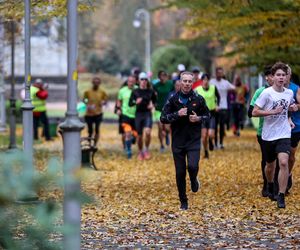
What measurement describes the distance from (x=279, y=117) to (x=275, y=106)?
155 millimetres

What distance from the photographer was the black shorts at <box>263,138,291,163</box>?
12680mm

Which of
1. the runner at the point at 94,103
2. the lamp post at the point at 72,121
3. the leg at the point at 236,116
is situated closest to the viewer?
the lamp post at the point at 72,121

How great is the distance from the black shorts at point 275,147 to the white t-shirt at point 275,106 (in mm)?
54

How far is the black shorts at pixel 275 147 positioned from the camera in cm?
1268

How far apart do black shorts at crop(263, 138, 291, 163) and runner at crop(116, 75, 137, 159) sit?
978cm

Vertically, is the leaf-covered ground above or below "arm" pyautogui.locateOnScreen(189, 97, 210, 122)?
below

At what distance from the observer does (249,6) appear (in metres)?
18.4

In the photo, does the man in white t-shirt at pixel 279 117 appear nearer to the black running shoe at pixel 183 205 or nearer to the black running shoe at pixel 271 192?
the black running shoe at pixel 271 192

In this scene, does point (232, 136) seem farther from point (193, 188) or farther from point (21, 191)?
point (21, 191)

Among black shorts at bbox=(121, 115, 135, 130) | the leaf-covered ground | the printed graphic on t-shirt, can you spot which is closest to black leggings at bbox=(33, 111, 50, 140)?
black shorts at bbox=(121, 115, 135, 130)

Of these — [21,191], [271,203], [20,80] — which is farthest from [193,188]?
[20,80]

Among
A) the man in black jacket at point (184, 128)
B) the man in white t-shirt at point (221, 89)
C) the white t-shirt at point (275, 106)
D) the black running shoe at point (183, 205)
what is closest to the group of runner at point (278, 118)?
the white t-shirt at point (275, 106)

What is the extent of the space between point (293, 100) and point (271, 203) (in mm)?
1450

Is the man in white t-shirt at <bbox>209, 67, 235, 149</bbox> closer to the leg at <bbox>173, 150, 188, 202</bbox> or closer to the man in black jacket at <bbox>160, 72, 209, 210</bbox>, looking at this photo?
the man in black jacket at <bbox>160, 72, 209, 210</bbox>
